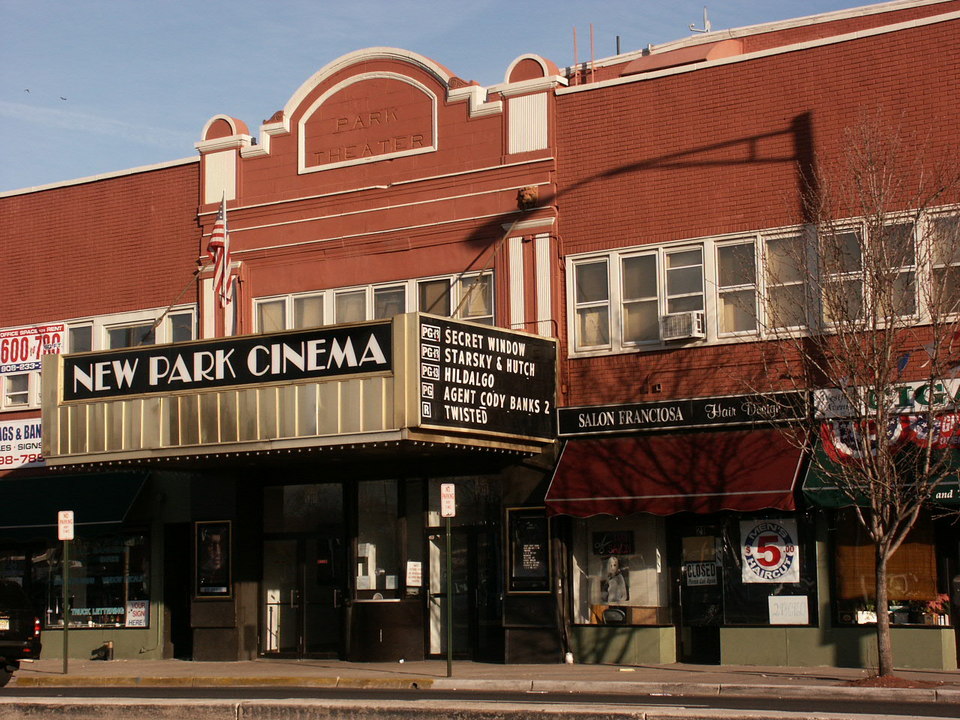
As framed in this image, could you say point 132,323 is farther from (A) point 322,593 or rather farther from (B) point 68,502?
(A) point 322,593

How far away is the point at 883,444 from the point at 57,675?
44.6ft

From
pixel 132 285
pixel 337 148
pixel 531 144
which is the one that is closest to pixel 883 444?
pixel 531 144

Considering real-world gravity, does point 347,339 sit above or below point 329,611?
above

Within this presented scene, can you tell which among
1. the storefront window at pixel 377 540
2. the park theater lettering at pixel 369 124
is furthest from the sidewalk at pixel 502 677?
the park theater lettering at pixel 369 124

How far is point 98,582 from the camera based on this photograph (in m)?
27.0

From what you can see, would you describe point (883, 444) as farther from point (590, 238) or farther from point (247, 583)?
point (247, 583)

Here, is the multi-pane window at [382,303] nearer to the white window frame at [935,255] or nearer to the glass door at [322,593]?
the glass door at [322,593]

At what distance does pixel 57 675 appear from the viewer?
2258cm

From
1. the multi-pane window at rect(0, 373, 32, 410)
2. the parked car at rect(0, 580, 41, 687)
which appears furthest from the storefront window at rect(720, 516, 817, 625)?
the multi-pane window at rect(0, 373, 32, 410)

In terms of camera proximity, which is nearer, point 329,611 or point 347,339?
point 347,339

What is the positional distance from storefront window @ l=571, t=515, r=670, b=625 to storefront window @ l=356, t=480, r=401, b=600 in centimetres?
330

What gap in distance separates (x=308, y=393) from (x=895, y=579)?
913cm

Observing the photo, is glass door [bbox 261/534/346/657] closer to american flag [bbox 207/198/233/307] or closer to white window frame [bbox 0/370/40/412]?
american flag [bbox 207/198/233/307]

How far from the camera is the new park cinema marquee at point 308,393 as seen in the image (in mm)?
20609
